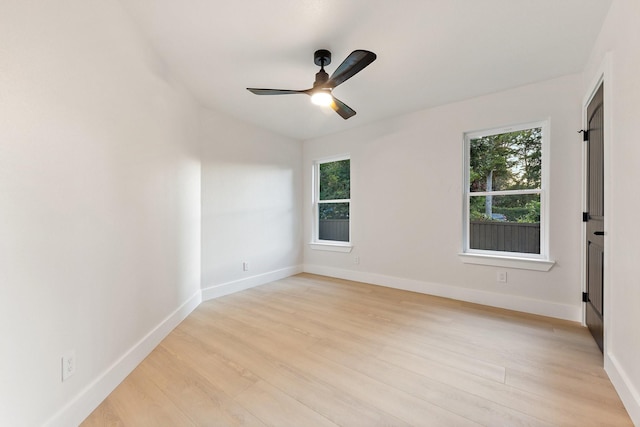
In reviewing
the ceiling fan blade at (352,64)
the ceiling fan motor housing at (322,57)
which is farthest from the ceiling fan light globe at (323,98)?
the ceiling fan motor housing at (322,57)

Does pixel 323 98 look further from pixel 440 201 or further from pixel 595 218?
pixel 595 218

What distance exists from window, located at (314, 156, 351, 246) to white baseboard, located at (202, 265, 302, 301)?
0.76 metres

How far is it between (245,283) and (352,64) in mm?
3077

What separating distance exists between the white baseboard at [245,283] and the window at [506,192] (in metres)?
2.69

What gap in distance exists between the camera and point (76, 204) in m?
1.44

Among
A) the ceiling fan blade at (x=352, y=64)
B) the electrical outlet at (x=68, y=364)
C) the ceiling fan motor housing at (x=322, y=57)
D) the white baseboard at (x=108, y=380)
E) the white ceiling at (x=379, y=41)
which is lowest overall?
the white baseboard at (x=108, y=380)

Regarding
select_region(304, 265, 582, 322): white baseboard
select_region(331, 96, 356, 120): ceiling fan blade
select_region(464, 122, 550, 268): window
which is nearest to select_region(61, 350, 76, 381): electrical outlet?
select_region(331, 96, 356, 120): ceiling fan blade

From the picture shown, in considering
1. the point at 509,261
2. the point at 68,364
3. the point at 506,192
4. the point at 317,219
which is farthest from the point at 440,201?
the point at 68,364

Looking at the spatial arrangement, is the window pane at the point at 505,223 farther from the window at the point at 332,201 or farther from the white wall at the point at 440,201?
the window at the point at 332,201

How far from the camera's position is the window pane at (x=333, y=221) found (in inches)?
178

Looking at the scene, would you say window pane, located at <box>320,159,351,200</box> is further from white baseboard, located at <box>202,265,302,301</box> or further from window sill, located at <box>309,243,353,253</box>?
white baseboard, located at <box>202,265,302,301</box>

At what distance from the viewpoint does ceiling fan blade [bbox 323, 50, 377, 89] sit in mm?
1774

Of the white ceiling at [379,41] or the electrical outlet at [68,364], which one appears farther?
the white ceiling at [379,41]

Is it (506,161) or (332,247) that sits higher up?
(506,161)
